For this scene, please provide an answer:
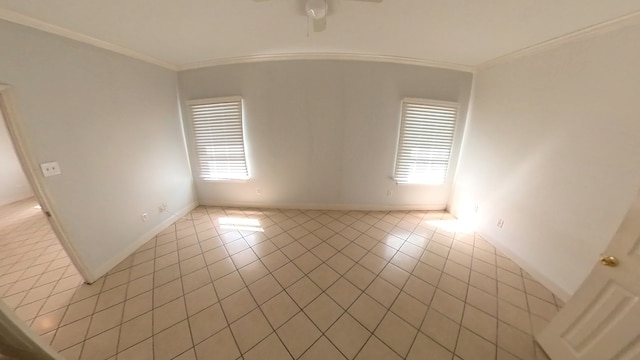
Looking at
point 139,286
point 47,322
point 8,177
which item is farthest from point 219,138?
point 8,177

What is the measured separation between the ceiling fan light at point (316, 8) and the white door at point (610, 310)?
94.0 inches

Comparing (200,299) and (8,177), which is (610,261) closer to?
(200,299)

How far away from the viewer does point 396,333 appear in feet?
5.09

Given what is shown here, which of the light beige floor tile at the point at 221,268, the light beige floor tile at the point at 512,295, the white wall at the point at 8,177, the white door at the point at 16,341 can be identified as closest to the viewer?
the white door at the point at 16,341

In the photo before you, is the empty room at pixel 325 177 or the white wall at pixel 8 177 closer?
the empty room at pixel 325 177

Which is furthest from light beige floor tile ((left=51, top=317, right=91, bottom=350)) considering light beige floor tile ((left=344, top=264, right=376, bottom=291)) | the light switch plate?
light beige floor tile ((left=344, top=264, right=376, bottom=291))

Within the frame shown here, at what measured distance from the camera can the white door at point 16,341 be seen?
25.1 inches

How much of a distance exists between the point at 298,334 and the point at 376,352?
62 cm

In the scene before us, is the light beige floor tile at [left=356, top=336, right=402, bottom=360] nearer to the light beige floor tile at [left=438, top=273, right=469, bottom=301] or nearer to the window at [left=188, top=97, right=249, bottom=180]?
the light beige floor tile at [left=438, top=273, right=469, bottom=301]

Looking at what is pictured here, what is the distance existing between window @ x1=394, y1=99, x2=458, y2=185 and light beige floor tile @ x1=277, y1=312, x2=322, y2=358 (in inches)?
101

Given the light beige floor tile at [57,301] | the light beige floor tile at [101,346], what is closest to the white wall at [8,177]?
the light beige floor tile at [57,301]

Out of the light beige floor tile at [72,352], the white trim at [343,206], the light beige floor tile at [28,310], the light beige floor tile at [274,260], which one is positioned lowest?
the light beige floor tile at [72,352]

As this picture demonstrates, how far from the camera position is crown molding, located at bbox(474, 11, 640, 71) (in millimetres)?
1505

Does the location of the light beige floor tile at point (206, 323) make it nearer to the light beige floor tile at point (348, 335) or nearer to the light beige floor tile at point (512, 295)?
the light beige floor tile at point (348, 335)
